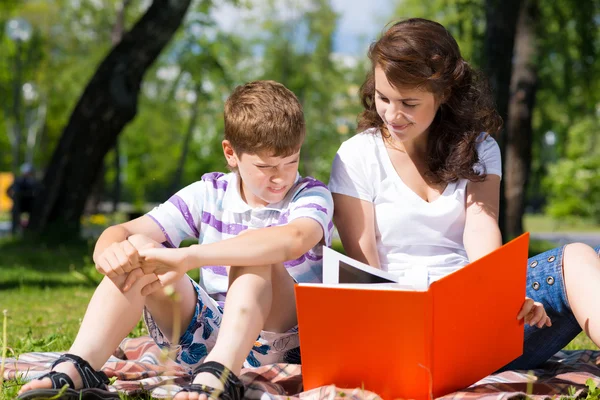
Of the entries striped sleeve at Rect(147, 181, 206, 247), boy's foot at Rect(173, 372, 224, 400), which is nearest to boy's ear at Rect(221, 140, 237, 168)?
striped sleeve at Rect(147, 181, 206, 247)

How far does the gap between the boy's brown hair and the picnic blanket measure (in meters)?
0.74

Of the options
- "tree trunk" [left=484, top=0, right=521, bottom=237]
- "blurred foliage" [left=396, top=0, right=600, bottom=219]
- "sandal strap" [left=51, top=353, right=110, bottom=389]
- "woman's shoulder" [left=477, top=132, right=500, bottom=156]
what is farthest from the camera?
"blurred foliage" [left=396, top=0, right=600, bottom=219]

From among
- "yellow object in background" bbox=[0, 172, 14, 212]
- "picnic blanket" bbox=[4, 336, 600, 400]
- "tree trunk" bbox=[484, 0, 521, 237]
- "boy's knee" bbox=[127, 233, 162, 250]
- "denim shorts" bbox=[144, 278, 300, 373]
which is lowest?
"yellow object in background" bbox=[0, 172, 14, 212]

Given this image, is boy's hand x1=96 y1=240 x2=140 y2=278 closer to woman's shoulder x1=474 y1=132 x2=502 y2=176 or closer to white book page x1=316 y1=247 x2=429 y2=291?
white book page x1=316 y1=247 x2=429 y2=291

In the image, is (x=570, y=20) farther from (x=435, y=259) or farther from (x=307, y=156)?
(x=307, y=156)

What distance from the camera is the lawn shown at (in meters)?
3.40

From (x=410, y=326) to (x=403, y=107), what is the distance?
0.88 meters

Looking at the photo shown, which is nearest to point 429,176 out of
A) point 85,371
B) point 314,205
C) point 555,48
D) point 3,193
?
point 314,205

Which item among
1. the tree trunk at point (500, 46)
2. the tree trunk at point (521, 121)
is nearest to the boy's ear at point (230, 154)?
the tree trunk at point (500, 46)

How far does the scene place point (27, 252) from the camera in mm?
7836

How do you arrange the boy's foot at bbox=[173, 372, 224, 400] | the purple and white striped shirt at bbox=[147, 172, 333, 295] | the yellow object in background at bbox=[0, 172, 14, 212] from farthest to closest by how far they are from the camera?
the yellow object in background at bbox=[0, 172, 14, 212], the purple and white striped shirt at bbox=[147, 172, 333, 295], the boy's foot at bbox=[173, 372, 224, 400]

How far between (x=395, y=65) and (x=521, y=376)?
1.16m

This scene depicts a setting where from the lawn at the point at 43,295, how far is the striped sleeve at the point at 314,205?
983mm

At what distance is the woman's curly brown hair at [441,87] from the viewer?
2654 millimetres
